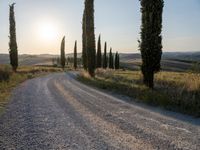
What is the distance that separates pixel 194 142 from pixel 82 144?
9.00 ft

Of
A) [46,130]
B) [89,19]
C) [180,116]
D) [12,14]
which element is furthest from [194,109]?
[12,14]

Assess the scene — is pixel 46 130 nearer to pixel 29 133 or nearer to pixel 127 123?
pixel 29 133

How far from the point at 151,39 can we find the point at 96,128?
12692 millimetres

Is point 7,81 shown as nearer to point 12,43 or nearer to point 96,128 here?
point 96,128

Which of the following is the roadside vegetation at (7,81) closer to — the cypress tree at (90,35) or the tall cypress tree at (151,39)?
the cypress tree at (90,35)

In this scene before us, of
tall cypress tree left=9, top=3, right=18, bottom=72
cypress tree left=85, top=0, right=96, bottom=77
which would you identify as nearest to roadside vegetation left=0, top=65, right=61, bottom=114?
cypress tree left=85, top=0, right=96, bottom=77

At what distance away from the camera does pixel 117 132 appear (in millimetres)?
9867

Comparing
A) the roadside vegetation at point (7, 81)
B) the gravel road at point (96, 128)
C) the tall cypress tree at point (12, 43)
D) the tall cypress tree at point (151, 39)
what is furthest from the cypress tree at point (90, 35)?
the gravel road at point (96, 128)

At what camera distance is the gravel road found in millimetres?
8580

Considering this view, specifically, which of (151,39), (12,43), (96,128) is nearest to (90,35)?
(151,39)

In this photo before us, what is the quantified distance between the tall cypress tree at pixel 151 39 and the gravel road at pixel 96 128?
22.1 feet

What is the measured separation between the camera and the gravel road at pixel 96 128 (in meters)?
8.58

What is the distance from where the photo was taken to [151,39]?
2211cm

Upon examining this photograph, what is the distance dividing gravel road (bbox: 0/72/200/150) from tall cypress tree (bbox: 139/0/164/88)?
6.75 meters
